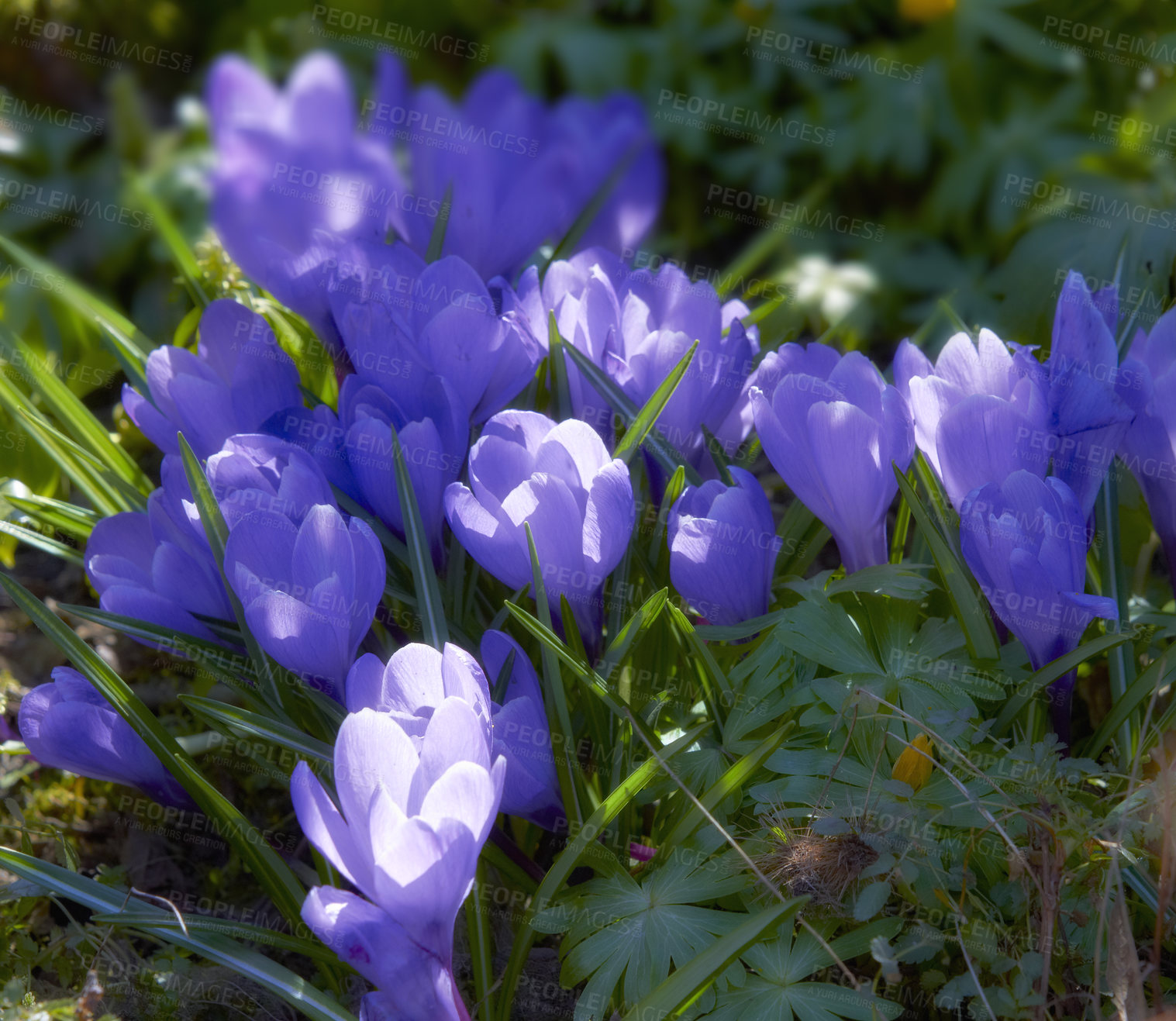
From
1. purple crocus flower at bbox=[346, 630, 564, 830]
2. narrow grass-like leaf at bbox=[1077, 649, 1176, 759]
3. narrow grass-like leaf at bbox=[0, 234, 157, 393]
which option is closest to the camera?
purple crocus flower at bbox=[346, 630, 564, 830]

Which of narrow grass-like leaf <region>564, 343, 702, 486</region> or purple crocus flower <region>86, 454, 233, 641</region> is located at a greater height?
narrow grass-like leaf <region>564, 343, 702, 486</region>

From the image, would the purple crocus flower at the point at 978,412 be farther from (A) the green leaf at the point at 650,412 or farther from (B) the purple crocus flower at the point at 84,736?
(B) the purple crocus flower at the point at 84,736

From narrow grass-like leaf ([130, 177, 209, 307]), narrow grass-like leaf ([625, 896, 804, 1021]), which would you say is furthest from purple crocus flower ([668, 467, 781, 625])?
narrow grass-like leaf ([130, 177, 209, 307])

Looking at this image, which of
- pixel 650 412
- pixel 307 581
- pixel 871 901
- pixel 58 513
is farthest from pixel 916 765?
pixel 58 513

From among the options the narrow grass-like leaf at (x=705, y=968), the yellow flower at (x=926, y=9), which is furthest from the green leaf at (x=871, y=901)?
the yellow flower at (x=926, y=9)

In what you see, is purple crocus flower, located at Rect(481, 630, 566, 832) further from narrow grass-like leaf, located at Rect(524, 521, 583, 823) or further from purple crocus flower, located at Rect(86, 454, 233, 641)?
purple crocus flower, located at Rect(86, 454, 233, 641)

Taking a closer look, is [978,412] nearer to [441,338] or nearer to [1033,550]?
[1033,550]

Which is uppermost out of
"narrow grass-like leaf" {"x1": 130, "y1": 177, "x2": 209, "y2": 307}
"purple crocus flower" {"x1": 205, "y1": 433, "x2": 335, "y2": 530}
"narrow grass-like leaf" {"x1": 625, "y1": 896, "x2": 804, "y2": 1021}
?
"narrow grass-like leaf" {"x1": 130, "y1": 177, "x2": 209, "y2": 307}

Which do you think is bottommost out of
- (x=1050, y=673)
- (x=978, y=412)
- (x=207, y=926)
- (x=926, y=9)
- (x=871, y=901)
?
Answer: (x=207, y=926)
